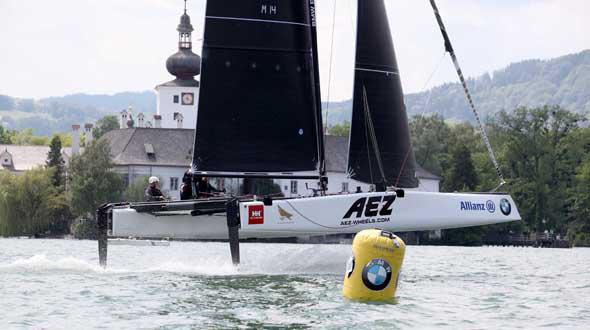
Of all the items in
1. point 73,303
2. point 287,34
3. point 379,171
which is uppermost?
point 287,34

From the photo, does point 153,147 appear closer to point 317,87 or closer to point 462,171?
point 462,171

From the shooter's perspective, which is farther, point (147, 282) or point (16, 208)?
point (16, 208)

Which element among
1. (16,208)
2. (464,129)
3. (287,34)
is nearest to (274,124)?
(287,34)

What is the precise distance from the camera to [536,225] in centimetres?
9656

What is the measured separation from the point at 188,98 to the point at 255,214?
91.5 m

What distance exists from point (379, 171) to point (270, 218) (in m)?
3.11

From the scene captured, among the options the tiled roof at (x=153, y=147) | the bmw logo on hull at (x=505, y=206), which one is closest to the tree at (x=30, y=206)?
the tiled roof at (x=153, y=147)

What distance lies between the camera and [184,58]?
375ft

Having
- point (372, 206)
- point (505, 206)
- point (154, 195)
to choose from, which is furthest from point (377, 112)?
point (154, 195)

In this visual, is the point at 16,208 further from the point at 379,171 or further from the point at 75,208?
the point at 379,171

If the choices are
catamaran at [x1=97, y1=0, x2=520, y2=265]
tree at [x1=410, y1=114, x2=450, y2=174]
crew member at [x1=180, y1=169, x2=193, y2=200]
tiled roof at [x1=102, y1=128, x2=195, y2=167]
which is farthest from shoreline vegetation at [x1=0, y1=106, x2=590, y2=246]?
catamaran at [x1=97, y1=0, x2=520, y2=265]

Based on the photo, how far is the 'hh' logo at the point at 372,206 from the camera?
26.0m

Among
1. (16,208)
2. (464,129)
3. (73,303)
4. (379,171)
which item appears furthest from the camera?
(464,129)

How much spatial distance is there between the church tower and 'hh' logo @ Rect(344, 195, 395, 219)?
88883 millimetres
